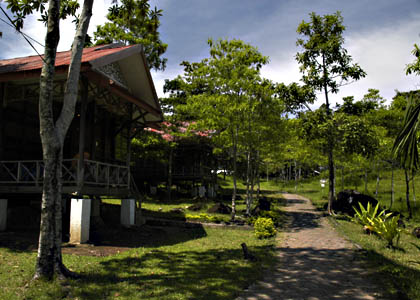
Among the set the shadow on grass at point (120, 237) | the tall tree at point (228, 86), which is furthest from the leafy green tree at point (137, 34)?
the shadow on grass at point (120, 237)

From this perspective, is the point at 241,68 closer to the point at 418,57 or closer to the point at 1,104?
the point at 418,57

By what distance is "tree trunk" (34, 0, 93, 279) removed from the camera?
6.82m

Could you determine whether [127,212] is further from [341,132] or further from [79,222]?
[341,132]

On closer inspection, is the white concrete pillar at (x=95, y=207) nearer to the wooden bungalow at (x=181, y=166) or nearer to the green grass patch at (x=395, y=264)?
the green grass patch at (x=395, y=264)

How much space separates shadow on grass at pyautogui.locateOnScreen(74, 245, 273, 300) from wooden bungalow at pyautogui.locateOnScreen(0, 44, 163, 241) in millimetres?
4158

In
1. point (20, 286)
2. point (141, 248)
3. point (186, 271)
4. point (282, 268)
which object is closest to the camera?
point (20, 286)

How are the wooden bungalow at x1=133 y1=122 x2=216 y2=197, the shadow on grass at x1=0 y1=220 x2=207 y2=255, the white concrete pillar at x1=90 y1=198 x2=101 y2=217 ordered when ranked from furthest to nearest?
the wooden bungalow at x1=133 y1=122 x2=216 y2=197, the white concrete pillar at x1=90 y1=198 x2=101 y2=217, the shadow on grass at x1=0 y1=220 x2=207 y2=255

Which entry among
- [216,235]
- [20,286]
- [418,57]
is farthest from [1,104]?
[418,57]

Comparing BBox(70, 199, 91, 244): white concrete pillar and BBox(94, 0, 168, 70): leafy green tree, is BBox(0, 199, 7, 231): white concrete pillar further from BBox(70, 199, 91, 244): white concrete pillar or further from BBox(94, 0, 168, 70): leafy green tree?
BBox(94, 0, 168, 70): leafy green tree

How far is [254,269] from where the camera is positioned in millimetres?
8242

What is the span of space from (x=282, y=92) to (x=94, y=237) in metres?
15.5

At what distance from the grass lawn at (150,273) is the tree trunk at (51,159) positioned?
1.56ft

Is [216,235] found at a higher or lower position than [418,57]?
lower

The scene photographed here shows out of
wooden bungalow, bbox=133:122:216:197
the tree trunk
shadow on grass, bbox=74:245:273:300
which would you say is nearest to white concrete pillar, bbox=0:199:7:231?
shadow on grass, bbox=74:245:273:300
